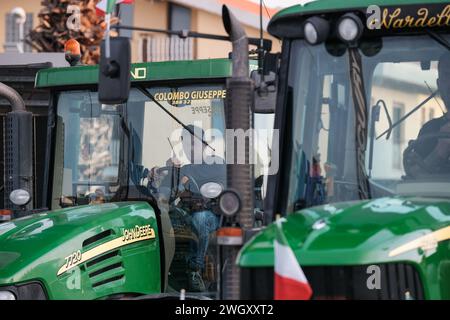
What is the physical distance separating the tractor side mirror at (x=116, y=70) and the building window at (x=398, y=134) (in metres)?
1.53

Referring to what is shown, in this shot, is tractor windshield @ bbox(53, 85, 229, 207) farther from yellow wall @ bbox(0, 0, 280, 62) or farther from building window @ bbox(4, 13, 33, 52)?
building window @ bbox(4, 13, 33, 52)

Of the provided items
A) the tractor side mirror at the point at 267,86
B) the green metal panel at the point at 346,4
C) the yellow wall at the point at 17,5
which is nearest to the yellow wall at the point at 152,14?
the yellow wall at the point at 17,5

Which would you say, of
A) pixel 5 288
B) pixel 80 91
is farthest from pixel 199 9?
pixel 5 288

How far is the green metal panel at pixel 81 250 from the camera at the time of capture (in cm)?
696

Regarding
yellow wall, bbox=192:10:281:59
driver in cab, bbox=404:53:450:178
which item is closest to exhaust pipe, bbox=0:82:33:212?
driver in cab, bbox=404:53:450:178

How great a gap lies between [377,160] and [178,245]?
2.47 meters

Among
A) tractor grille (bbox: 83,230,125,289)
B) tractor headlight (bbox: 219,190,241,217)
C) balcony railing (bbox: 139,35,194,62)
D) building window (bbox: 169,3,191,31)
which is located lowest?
tractor grille (bbox: 83,230,125,289)

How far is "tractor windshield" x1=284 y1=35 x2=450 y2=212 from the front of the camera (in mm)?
5961

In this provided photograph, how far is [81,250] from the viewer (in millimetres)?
7191

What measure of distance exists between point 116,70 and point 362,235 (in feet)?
5.65

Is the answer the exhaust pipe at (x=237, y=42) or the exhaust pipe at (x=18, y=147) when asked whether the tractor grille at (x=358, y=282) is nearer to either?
the exhaust pipe at (x=237, y=42)

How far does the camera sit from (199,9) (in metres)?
29.7

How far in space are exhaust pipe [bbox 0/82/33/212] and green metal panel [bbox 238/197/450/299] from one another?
292 cm
